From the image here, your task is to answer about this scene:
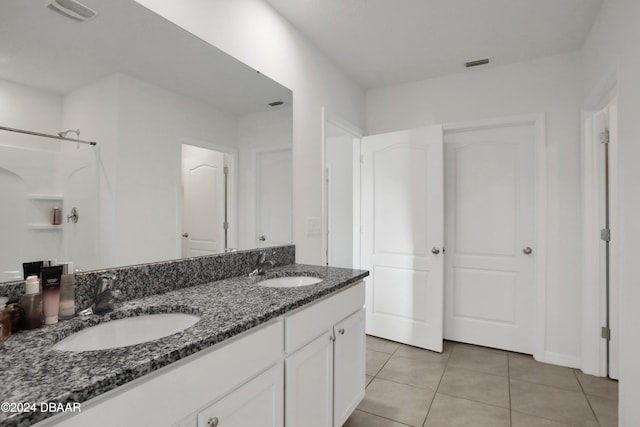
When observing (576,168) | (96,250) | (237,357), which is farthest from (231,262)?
(576,168)

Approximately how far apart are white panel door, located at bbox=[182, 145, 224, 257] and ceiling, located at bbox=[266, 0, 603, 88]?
115cm

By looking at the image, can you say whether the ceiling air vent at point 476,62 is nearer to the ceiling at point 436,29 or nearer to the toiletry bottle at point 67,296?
the ceiling at point 436,29

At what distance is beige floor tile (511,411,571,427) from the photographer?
1.85 metres

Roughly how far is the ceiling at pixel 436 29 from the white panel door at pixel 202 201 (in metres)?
1.15

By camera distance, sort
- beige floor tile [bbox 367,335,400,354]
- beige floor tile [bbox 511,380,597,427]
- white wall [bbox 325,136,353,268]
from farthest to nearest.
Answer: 1. white wall [bbox 325,136,353,268]
2. beige floor tile [bbox 367,335,400,354]
3. beige floor tile [bbox 511,380,597,427]

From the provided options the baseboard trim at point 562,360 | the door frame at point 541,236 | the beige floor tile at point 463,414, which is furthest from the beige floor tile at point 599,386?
the beige floor tile at point 463,414

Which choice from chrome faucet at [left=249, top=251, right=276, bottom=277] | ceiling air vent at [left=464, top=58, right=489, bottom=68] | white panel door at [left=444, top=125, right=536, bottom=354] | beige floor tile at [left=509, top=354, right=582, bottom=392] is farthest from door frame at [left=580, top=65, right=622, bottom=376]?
chrome faucet at [left=249, top=251, right=276, bottom=277]

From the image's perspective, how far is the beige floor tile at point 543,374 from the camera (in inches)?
91.0

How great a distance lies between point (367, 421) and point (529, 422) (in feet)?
3.08

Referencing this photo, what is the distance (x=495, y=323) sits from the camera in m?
2.93

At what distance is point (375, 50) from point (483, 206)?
66.0 inches

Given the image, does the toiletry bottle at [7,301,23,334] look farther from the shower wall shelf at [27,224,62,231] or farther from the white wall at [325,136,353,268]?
the white wall at [325,136,353,268]

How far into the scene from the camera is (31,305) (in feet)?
3.00

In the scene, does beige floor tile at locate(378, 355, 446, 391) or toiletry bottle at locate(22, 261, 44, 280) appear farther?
beige floor tile at locate(378, 355, 446, 391)
